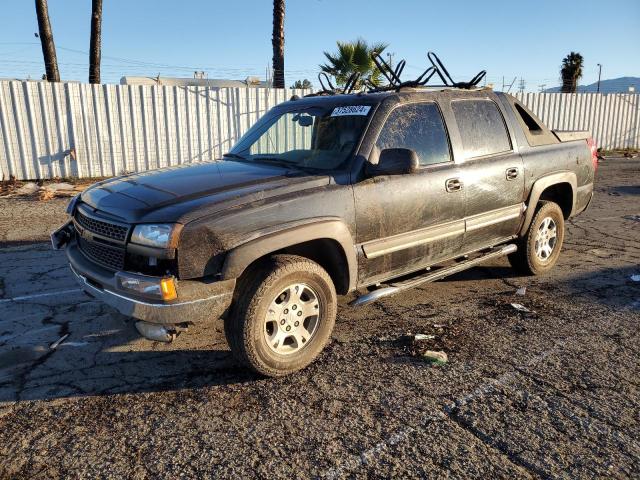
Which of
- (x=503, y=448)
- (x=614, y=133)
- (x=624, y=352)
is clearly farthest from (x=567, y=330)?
(x=614, y=133)

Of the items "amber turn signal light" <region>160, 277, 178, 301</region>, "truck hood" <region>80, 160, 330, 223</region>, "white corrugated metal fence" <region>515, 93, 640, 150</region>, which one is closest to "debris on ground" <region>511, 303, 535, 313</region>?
"truck hood" <region>80, 160, 330, 223</region>

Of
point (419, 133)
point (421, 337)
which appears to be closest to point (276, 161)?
point (419, 133)

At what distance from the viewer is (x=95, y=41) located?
13.5 m

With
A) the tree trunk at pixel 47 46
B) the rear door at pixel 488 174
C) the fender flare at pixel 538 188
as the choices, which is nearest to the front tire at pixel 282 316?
the rear door at pixel 488 174

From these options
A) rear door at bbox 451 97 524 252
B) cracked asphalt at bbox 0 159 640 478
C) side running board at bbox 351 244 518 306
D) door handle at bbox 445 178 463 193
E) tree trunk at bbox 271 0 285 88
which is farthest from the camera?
tree trunk at bbox 271 0 285 88

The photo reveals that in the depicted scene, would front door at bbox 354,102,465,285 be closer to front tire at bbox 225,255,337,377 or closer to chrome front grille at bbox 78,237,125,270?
front tire at bbox 225,255,337,377

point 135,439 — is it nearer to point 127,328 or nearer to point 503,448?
point 127,328

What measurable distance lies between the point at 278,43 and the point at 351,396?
12964 millimetres

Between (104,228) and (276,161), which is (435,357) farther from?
(104,228)

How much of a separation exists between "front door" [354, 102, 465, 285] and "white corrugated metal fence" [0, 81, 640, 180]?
9.41 meters

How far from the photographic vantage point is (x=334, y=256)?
353 centimetres

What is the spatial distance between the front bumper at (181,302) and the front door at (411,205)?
3.73 ft

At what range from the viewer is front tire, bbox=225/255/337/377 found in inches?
120

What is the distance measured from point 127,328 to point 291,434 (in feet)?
6.50
